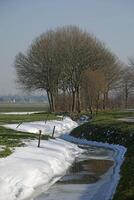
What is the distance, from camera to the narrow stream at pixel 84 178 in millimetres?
17703

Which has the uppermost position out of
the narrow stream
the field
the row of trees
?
the row of trees

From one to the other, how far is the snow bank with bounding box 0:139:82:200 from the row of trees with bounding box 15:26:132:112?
48.1 m

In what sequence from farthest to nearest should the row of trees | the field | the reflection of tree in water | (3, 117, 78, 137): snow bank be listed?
the row of trees < (3, 117, 78, 137): snow bank < the reflection of tree in water < the field

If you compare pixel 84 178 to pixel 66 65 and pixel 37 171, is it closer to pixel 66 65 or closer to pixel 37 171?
pixel 37 171

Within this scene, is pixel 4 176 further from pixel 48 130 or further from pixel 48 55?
pixel 48 55

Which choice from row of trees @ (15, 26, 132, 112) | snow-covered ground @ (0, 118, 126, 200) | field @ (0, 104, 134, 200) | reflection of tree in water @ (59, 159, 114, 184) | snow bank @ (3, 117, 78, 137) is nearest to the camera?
field @ (0, 104, 134, 200)

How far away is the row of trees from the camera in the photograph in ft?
260

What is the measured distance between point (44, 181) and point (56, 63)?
60329mm

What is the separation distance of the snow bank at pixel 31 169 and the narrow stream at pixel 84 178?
45cm

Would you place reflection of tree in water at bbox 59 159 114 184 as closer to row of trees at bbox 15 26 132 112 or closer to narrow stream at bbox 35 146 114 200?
narrow stream at bbox 35 146 114 200

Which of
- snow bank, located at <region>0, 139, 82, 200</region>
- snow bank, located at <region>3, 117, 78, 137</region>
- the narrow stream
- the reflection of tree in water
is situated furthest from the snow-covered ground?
snow bank, located at <region>3, 117, 78, 137</region>

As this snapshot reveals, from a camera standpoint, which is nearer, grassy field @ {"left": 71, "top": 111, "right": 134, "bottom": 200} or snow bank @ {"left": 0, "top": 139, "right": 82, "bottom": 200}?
snow bank @ {"left": 0, "top": 139, "right": 82, "bottom": 200}

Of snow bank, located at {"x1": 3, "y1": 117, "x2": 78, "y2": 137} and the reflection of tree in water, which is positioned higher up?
snow bank, located at {"x1": 3, "y1": 117, "x2": 78, "y2": 137}

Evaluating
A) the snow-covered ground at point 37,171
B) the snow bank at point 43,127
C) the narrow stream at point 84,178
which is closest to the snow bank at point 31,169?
the snow-covered ground at point 37,171
